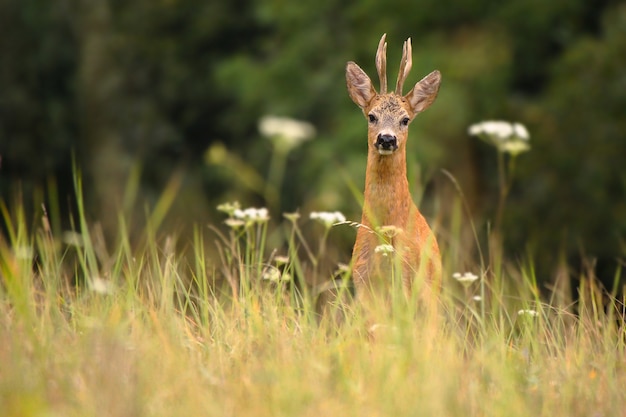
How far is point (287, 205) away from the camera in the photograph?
63.9ft

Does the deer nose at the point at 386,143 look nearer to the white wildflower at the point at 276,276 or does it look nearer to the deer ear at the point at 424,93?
the deer ear at the point at 424,93

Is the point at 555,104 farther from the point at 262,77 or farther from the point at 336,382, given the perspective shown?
the point at 336,382

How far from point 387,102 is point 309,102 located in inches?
465

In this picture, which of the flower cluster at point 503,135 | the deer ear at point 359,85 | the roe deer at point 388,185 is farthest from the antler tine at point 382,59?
the flower cluster at point 503,135

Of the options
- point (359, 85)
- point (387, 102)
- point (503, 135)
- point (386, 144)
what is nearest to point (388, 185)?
point (386, 144)

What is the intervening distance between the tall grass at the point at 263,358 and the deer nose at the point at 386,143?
153cm

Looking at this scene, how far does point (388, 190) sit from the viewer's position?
6.76 metres

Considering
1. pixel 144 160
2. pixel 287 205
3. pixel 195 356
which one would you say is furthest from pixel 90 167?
pixel 195 356

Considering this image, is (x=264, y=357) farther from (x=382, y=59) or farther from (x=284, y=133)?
(x=382, y=59)

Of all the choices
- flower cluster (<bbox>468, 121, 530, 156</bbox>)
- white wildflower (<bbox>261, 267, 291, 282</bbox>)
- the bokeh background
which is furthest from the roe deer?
the bokeh background

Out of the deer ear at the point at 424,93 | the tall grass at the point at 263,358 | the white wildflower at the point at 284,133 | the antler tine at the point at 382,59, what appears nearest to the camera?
the tall grass at the point at 263,358

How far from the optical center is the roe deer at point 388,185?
6.16 metres

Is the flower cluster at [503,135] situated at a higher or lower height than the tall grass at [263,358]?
higher

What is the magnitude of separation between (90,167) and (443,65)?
22.4 feet
